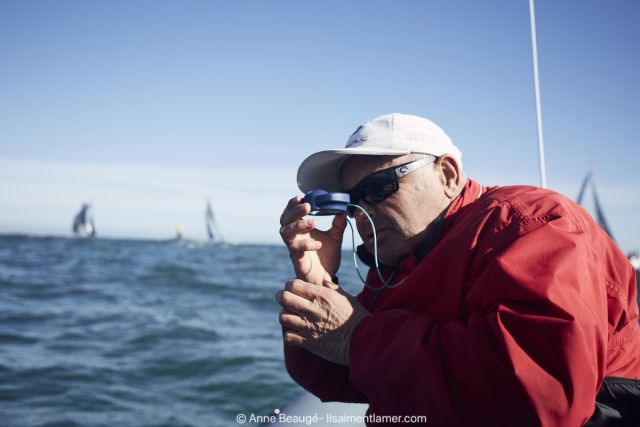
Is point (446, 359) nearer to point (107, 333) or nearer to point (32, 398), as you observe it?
point (32, 398)

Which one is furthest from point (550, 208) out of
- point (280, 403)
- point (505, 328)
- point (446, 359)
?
point (280, 403)

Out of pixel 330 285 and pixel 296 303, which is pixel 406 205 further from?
pixel 296 303

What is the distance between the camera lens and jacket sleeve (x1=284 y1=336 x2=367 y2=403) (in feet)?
6.30

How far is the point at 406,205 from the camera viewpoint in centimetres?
172

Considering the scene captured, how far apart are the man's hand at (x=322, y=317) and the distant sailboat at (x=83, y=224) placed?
73.8 m

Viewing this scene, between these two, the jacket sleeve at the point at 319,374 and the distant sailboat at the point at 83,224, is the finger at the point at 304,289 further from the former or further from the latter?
the distant sailboat at the point at 83,224

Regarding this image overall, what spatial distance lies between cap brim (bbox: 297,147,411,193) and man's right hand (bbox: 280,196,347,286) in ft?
0.66

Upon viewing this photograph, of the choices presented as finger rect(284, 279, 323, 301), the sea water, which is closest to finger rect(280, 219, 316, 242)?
finger rect(284, 279, 323, 301)

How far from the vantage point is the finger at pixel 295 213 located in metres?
1.54

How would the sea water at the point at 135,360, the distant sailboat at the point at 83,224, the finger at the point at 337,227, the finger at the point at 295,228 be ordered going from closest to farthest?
the finger at the point at 295,228
the finger at the point at 337,227
the sea water at the point at 135,360
the distant sailboat at the point at 83,224

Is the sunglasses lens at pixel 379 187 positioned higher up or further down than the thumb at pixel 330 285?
higher up

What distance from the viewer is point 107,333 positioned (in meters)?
8.43

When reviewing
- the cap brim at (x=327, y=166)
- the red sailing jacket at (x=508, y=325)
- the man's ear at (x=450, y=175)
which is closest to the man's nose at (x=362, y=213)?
the cap brim at (x=327, y=166)

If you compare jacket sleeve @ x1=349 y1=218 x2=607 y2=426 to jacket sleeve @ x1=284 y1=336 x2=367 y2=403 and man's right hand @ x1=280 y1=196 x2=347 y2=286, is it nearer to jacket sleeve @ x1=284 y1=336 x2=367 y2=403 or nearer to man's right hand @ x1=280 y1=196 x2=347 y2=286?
man's right hand @ x1=280 y1=196 x2=347 y2=286
